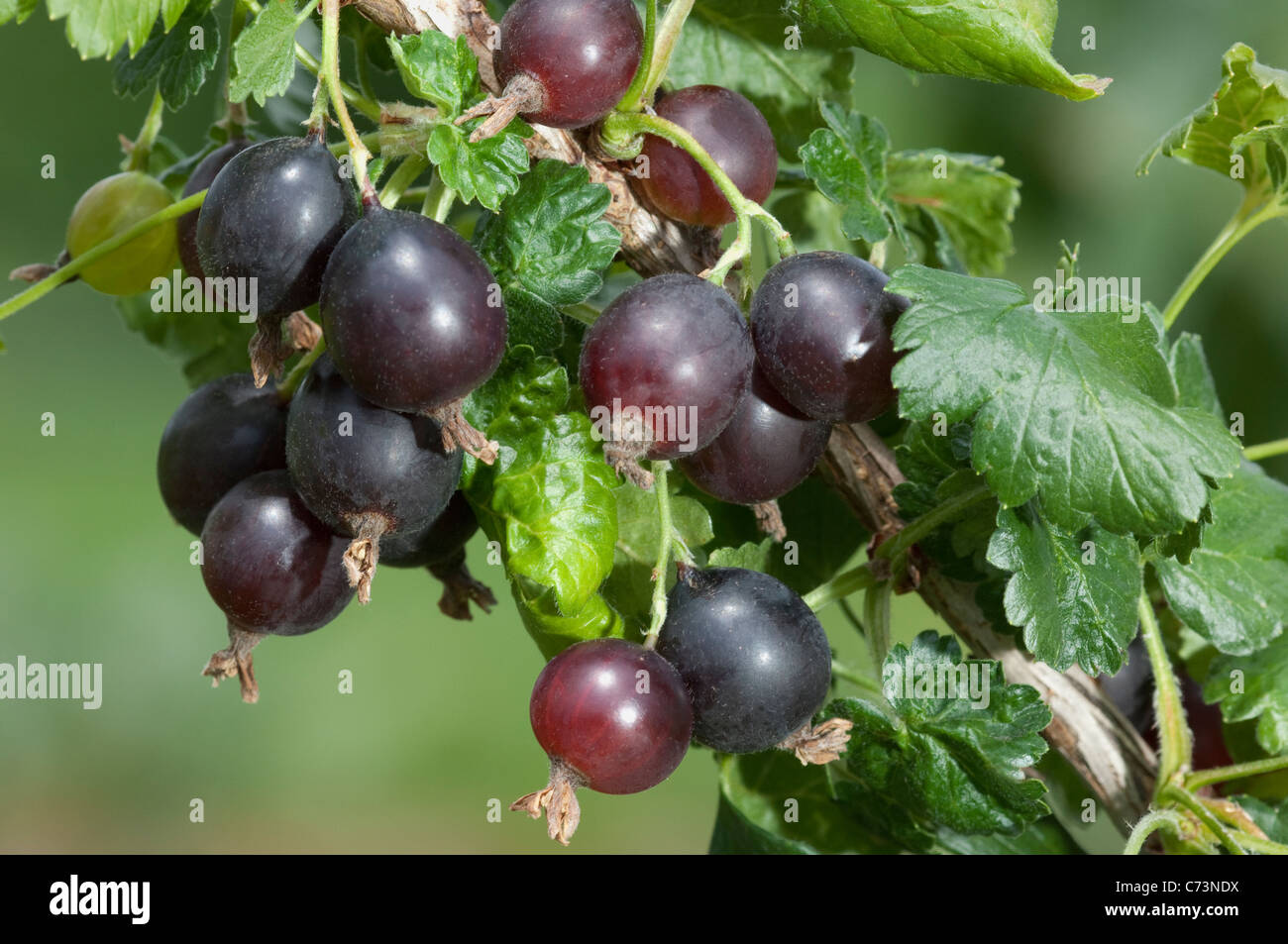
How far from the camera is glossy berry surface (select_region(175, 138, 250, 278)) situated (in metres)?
0.69

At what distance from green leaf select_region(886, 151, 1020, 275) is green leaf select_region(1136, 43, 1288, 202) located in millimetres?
155

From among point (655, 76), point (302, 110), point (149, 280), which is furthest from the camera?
point (302, 110)

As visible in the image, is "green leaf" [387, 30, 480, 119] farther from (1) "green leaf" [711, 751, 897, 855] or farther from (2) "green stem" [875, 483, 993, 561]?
(1) "green leaf" [711, 751, 897, 855]

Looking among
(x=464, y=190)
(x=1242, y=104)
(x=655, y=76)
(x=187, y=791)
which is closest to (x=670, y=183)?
(x=655, y=76)

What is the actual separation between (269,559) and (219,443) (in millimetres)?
102

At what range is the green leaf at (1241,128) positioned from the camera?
758 millimetres

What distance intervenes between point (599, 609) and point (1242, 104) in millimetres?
562

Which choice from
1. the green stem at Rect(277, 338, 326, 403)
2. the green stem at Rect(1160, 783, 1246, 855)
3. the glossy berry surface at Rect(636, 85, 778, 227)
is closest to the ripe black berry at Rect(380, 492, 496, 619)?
the green stem at Rect(277, 338, 326, 403)

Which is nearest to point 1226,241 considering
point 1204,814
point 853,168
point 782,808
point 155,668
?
point 853,168

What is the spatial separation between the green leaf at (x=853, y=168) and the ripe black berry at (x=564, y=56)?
0.17m

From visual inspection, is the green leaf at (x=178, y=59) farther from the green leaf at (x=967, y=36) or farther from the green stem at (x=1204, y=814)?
the green stem at (x=1204, y=814)

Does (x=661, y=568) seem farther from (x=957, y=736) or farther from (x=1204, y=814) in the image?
(x=1204, y=814)
